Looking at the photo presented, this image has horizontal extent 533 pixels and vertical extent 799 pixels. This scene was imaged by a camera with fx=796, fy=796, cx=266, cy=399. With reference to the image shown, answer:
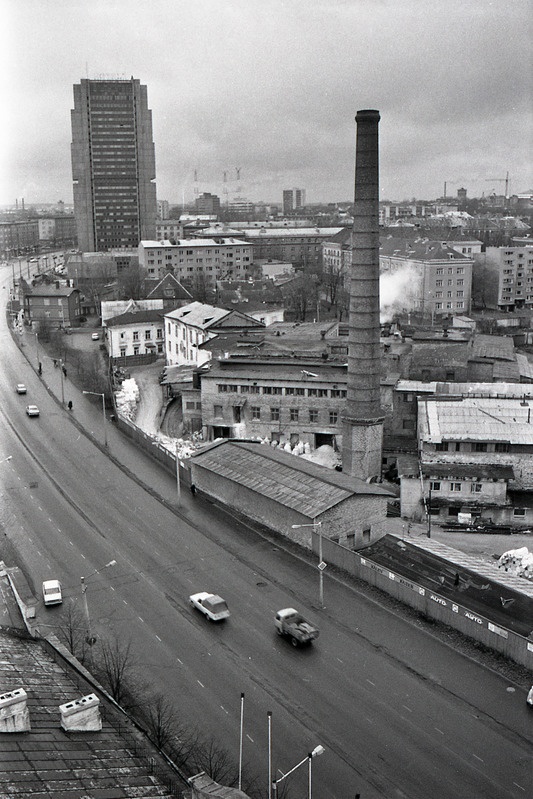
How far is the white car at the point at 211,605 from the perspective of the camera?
25.5m

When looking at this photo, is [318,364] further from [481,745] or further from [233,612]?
[481,745]

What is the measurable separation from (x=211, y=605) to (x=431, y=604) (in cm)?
713

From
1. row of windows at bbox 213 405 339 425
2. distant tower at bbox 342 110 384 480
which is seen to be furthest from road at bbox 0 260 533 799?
row of windows at bbox 213 405 339 425

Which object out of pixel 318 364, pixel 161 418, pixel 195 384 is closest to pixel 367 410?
pixel 318 364

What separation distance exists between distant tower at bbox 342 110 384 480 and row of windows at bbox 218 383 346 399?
17.8ft

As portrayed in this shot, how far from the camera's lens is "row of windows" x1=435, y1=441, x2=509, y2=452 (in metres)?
38.6

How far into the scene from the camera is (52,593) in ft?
87.2

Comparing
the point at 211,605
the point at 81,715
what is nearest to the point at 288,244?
the point at 211,605

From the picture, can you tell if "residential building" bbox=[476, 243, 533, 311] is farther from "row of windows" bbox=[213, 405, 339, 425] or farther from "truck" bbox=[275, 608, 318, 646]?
"truck" bbox=[275, 608, 318, 646]

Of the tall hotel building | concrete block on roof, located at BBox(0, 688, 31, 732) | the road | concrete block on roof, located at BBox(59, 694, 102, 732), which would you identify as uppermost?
the tall hotel building

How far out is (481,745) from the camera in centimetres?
1956

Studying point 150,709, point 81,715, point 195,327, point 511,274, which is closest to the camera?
point 81,715

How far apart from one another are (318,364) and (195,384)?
8279 millimetres

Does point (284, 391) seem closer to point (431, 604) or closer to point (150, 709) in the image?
point (431, 604)
